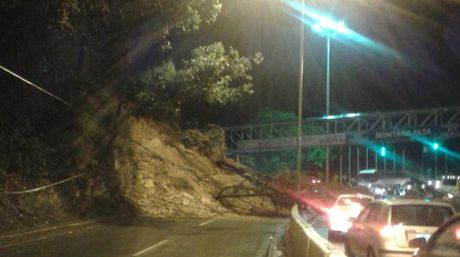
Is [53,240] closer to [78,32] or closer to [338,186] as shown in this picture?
[78,32]

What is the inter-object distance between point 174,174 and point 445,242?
95.9ft

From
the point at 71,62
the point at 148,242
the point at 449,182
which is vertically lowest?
the point at 148,242

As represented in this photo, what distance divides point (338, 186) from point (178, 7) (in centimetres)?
3013

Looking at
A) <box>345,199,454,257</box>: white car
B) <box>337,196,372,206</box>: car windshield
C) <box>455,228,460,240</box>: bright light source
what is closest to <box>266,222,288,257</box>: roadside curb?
<box>337,196,372,206</box>: car windshield

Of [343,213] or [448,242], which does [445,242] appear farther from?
[343,213]

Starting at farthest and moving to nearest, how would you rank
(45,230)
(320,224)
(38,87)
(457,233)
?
(320,224)
(38,87)
(45,230)
(457,233)

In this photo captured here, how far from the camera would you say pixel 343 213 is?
2125 cm

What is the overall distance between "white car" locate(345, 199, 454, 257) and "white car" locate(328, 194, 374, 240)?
21.5 feet

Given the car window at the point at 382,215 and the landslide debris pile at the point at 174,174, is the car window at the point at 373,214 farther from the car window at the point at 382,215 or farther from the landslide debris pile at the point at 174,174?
the landslide debris pile at the point at 174,174

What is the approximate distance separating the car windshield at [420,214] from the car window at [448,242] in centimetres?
459

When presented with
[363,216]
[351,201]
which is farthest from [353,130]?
[363,216]

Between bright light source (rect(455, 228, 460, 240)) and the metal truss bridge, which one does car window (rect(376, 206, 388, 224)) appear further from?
the metal truss bridge

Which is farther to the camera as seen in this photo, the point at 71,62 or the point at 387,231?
the point at 71,62

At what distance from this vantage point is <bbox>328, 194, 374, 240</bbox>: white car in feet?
67.9
